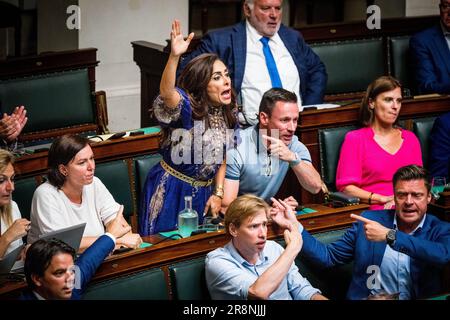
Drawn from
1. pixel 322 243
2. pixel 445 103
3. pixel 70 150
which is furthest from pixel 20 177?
pixel 445 103

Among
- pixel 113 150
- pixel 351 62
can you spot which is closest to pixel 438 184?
pixel 113 150

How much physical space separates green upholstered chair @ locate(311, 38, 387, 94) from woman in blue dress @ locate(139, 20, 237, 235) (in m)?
1.64

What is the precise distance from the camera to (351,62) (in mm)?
5582

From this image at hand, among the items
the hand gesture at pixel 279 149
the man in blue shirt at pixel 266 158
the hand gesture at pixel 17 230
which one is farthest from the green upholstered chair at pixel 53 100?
the hand gesture at pixel 17 230

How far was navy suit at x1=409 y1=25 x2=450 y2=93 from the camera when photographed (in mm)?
5285

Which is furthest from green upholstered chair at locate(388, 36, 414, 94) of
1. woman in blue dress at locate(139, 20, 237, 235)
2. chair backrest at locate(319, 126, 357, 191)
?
woman in blue dress at locate(139, 20, 237, 235)

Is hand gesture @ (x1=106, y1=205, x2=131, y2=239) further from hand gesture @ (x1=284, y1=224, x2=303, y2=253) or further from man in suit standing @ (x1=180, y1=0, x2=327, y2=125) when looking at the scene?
man in suit standing @ (x1=180, y1=0, x2=327, y2=125)

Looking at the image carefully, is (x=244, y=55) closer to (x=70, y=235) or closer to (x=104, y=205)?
(x=104, y=205)

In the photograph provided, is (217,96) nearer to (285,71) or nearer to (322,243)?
(322,243)

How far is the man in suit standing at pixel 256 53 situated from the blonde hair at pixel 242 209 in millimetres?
1370

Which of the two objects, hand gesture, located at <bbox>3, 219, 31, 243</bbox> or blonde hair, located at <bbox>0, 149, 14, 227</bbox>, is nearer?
hand gesture, located at <bbox>3, 219, 31, 243</bbox>

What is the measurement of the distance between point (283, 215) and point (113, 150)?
1034 millimetres

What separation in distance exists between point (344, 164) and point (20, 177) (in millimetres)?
1401
